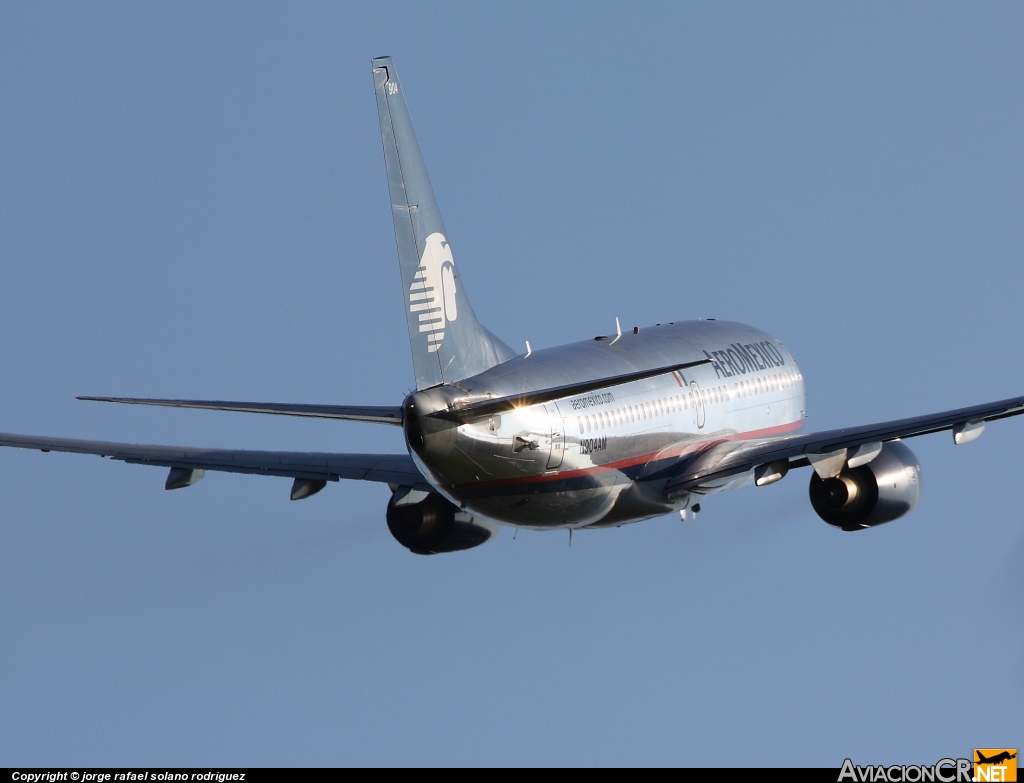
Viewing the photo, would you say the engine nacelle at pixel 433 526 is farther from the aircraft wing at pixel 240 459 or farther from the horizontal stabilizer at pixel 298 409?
the horizontal stabilizer at pixel 298 409

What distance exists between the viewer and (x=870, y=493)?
164 ft

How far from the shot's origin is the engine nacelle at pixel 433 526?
53.1m

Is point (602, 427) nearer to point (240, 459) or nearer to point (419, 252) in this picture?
point (419, 252)

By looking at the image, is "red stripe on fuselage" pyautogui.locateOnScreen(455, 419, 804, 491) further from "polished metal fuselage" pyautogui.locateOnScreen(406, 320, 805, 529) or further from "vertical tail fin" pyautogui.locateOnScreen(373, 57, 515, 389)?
"vertical tail fin" pyautogui.locateOnScreen(373, 57, 515, 389)

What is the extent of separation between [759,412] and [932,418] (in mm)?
9680

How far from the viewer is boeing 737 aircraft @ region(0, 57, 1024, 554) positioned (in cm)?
4375

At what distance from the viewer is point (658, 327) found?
56.4m

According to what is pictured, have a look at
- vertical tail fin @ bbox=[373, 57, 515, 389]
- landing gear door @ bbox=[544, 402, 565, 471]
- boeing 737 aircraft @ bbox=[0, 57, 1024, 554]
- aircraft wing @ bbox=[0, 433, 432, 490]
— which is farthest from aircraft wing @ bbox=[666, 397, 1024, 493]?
vertical tail fin @ bbox=[373, 57, 515, 389]

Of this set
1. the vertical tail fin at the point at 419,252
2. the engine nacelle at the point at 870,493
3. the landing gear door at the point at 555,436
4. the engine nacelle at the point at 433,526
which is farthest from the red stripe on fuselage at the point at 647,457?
the engine nacelle at the point at 433,526

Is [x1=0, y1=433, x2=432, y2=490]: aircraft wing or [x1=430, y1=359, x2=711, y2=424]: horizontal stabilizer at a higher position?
[x1=0, y1=433, x2=432, y2=490]: aircraft wing

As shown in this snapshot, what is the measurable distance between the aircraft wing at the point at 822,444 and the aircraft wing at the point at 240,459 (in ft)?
23.0

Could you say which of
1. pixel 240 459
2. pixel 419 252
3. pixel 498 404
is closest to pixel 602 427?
pixel 498 404

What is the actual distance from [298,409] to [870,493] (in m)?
15.4

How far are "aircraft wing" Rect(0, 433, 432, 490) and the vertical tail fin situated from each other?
795cm
